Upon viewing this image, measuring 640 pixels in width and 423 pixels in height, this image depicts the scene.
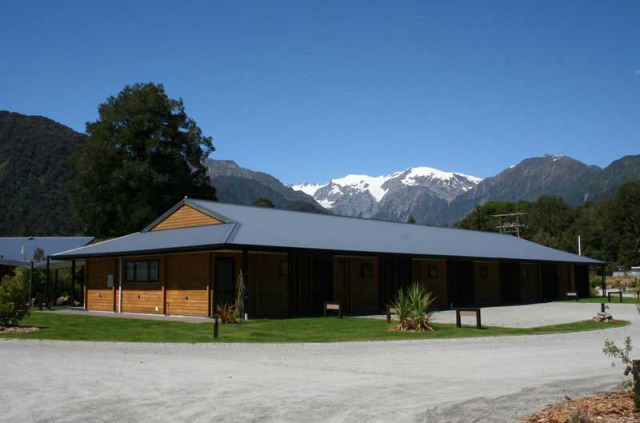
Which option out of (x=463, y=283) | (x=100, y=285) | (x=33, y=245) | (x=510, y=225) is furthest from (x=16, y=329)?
(x=510, y=225)

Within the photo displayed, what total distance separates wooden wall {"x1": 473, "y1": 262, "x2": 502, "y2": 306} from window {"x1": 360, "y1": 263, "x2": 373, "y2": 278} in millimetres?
8671

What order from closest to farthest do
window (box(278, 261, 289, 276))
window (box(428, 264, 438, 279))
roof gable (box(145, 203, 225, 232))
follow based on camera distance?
window (box(278, 261, 289, 276)) → roof gable (box(145, 203, 225, 232)) → window (box(428, 264, 438, 279))

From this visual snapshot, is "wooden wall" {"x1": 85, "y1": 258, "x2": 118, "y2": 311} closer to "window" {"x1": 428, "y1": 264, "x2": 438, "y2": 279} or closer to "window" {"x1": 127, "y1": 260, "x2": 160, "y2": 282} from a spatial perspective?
"window" {"x1": 127, "y1": 260, "x2": 160, "y2": 282}

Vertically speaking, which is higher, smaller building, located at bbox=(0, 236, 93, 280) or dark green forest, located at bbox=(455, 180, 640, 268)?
dark green forest, located at bbox=(455, 180, 640, 268)

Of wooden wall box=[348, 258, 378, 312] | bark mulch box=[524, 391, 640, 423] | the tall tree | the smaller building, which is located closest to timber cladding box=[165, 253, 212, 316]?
wooden wall box=[348, 258, 378, 312]

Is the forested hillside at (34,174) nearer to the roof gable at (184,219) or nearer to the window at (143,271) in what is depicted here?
the roof gable at (184,219)

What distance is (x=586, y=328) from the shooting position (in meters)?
20.2

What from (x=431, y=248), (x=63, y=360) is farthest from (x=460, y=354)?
(x=431, y=248)

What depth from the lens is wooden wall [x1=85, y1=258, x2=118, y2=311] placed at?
94.7 ft

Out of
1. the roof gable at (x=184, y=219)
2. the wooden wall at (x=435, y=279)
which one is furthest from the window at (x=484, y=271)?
the roof gable at (x=184, y=219)

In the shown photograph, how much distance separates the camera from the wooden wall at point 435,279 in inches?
1267

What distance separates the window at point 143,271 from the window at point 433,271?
13.9 m

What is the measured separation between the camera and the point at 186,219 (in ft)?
95.8

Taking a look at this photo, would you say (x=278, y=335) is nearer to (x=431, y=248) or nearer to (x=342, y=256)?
(x=342, y=256)
